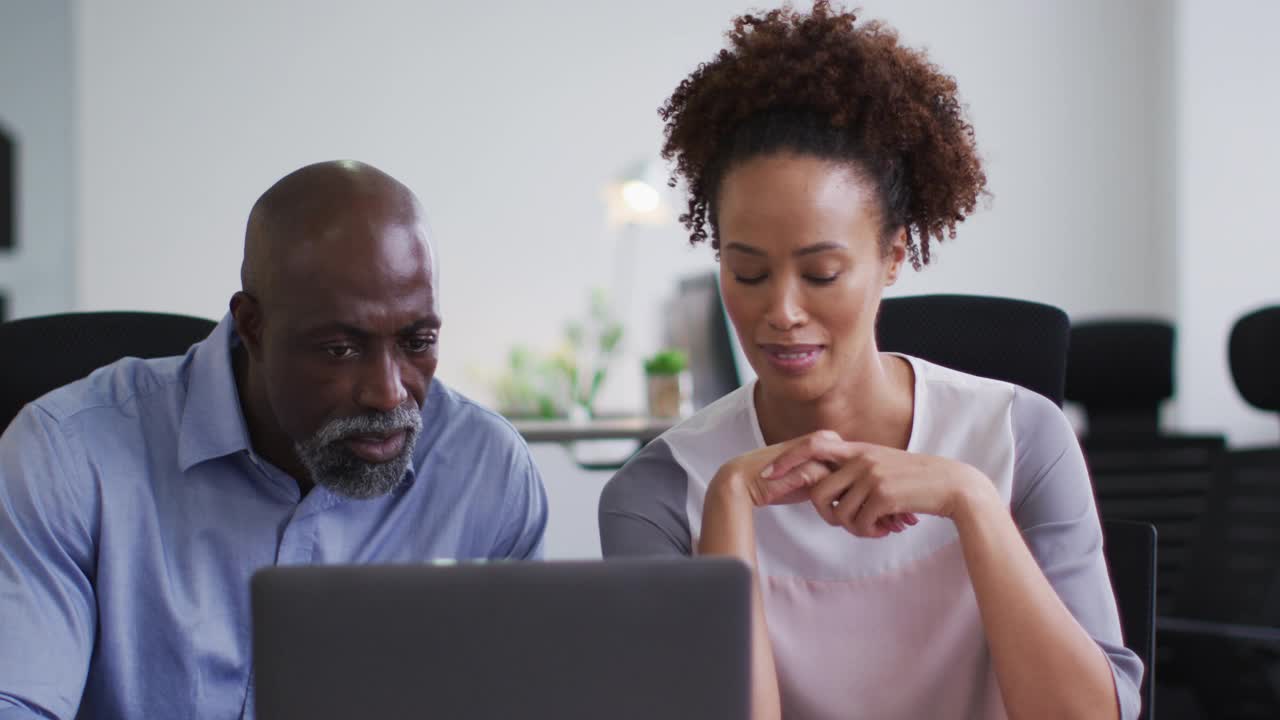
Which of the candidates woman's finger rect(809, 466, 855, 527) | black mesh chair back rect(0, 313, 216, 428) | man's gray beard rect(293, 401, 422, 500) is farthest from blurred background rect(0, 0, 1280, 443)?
woman's finger rect(809, 466, 855, 527)

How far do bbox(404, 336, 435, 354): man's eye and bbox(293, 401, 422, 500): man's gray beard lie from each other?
0.19 feet

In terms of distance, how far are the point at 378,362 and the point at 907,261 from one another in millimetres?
638

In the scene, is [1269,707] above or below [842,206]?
below

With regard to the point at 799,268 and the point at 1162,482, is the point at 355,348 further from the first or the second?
the point at 1162,482

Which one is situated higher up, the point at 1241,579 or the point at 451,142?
the point at 451,142

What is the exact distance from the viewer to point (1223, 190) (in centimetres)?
477

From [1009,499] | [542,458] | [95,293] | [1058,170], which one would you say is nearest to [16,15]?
[95,293]

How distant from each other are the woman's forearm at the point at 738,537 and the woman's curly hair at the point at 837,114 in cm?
31

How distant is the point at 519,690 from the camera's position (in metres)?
0.63

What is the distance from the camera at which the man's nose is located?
3.94 ft

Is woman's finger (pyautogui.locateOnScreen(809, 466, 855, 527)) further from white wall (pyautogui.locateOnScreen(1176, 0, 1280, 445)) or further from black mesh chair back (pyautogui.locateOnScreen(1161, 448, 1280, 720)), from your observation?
white wall (pyautogui.locateOnScreen(1176, 0, 1280, 445))

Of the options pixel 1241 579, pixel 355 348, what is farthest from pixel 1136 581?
pixel 1241 579

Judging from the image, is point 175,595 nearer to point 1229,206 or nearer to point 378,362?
point 378,362

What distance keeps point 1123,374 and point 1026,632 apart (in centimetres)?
190
